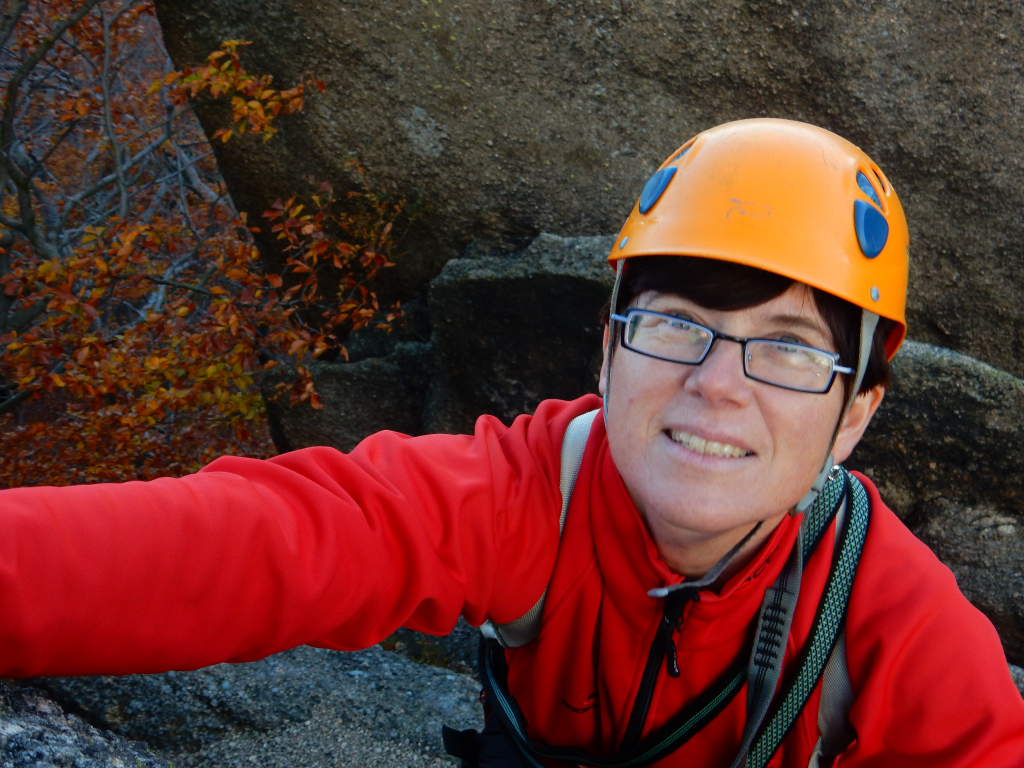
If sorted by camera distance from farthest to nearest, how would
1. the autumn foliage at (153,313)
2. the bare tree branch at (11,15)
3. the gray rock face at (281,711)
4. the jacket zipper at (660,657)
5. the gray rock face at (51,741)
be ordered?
the autumn foliage at (153,313), the bare tree branch at (11,15), the gray rock face at (281,711), the jacket zipper at (660,657), the gray rock face at (51,741)

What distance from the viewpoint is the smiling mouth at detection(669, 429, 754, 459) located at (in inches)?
67.3

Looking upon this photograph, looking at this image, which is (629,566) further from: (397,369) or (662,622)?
(397,369)

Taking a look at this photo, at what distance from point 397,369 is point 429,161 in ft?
4.27

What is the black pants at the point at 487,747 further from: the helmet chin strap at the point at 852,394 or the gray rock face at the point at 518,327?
the gray rock face at the point at 518,327

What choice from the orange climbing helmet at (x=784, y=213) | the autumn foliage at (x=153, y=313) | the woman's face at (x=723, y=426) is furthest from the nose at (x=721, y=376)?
the autumn foliage at (x=153, y=313)

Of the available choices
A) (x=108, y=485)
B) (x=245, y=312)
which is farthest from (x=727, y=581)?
(x=245, y=312)

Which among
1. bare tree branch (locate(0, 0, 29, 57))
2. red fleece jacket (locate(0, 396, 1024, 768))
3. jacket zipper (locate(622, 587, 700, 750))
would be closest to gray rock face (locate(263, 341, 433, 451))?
bare tree branch (locate(0, 0, 29, 57))

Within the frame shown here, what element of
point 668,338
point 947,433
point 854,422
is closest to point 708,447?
point 668,338

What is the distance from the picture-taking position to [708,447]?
5.62 feet

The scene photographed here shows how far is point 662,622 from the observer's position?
1.95m

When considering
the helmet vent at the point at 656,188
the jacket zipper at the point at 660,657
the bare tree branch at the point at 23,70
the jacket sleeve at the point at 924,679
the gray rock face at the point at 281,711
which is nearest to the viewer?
the jacket sleeve at the point at 924,679

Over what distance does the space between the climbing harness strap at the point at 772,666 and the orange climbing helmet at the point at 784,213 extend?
577 millimetres

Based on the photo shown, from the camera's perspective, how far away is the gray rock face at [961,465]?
3.65 metres

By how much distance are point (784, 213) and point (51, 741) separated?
2108 millimetres
